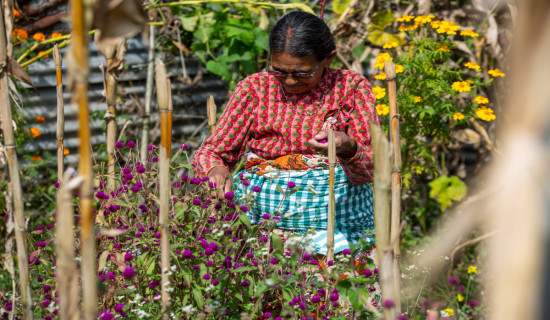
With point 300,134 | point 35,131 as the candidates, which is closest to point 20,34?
point 35,131

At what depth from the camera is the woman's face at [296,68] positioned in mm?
2193

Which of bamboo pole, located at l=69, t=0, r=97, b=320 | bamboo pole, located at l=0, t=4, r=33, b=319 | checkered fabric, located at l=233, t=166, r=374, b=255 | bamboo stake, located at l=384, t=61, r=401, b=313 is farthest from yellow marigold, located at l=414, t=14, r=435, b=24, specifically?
bamboo pole, located at l=69, t=0, r=97, b=320

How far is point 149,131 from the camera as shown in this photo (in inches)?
160

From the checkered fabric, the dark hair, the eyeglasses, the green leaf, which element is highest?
the dark hair

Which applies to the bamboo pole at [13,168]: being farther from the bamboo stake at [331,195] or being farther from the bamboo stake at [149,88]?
the bamboo stake at [149,88]

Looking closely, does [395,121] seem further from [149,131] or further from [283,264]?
[149,131]

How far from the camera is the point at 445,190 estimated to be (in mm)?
3680

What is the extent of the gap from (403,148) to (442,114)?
28 cm

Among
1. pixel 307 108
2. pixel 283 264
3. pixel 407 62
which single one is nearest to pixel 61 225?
pixel 283 264

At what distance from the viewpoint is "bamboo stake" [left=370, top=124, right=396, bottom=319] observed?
3.64 feet

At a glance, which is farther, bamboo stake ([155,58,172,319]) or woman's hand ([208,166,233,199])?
woman's hand ([208,166,233,199])

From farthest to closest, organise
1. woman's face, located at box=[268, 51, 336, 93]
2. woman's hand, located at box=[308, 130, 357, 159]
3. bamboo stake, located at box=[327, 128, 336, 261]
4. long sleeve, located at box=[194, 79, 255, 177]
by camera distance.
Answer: long sleeve, located at box=[194, 79, 255, 177] < woman's face, located at box=[268, 51, 336, 93] < woman's hand, located at box=[308, 130, 357, 159] < bamboo stake, located at box=[327, 128, 336, 261]

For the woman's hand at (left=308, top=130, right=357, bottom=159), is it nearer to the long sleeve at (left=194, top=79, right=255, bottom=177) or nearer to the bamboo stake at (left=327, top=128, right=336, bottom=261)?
the bamboo stake at (left=327, top=128, right=336, bottom=261)

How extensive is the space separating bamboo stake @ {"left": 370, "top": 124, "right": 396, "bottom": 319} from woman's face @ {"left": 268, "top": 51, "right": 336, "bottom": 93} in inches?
42.4
